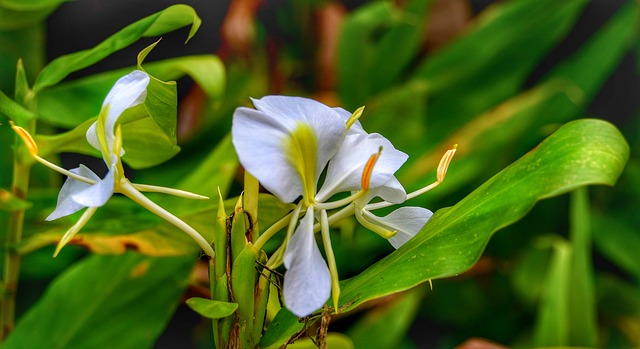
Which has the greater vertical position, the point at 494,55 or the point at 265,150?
the point at 265,150

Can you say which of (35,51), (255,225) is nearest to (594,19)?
(35,51)

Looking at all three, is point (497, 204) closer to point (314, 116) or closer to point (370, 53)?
point (314, 116)

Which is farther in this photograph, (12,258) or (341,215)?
(12,258)

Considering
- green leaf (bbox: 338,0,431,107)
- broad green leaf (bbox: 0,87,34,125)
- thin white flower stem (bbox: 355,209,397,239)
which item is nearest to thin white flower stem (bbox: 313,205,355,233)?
thin white flower stem (bbox: 355,209,397,239)

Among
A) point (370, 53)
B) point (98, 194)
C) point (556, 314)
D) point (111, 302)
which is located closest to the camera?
point (98, 194)

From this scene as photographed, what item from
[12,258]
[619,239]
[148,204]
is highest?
[148,204]

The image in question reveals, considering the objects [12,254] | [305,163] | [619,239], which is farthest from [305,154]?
[619,239]
